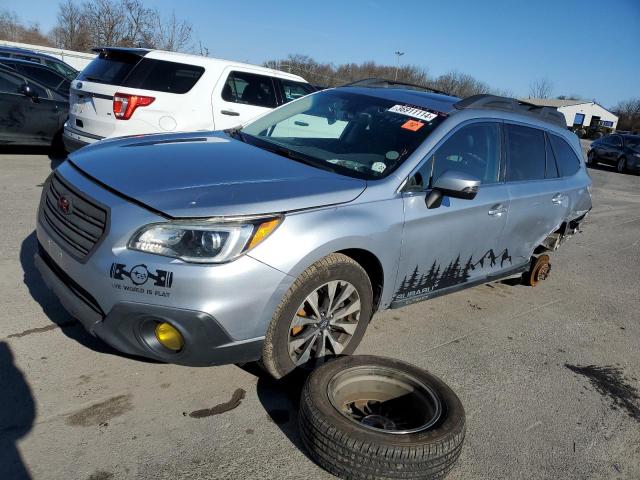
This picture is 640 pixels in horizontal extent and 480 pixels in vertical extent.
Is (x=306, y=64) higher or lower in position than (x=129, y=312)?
higher

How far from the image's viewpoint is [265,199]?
8.68 feet

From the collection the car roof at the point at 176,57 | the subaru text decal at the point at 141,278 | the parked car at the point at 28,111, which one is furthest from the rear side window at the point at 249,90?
the subaru text decal at the point at 141,278

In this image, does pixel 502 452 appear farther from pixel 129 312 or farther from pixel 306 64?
pixel 306 64

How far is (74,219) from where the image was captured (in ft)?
9.04

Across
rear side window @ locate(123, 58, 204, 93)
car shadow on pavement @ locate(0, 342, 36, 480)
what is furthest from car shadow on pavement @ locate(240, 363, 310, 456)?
rear side window @ locate(123, 58, 204, 93)

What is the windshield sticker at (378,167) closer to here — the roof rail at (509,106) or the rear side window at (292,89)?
the roof rail at (509,106)

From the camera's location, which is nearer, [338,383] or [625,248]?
[338,383]

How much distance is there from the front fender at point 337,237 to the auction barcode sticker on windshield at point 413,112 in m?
0.79

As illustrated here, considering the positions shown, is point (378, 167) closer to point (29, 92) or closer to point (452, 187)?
point (452, 187)

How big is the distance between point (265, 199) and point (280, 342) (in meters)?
0.77

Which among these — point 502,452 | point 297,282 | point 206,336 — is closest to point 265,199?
point 297,282

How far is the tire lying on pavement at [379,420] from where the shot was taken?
7.65 ft

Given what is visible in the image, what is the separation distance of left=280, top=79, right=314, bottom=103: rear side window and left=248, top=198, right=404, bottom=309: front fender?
5.67m

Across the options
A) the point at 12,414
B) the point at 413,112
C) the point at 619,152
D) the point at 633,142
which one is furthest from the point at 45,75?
the point at 633,142
